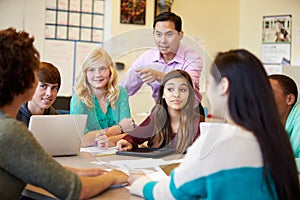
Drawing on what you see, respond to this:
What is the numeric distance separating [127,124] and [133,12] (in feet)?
7.75

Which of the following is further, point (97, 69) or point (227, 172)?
point (97, 69)

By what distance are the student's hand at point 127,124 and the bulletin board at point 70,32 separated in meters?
2.01

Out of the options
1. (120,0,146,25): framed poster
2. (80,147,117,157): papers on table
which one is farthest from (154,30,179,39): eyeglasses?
(120,0,146,25): framed poster

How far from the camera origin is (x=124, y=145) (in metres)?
1.94

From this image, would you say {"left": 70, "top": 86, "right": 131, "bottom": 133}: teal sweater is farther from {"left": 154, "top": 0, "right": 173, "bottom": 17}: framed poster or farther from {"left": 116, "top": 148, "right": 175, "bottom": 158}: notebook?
{"left": 154, "top": 0, "right": 173, "bottom": 17}: framed poster

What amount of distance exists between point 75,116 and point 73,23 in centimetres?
242

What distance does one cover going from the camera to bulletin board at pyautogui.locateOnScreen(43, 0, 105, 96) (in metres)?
3.95

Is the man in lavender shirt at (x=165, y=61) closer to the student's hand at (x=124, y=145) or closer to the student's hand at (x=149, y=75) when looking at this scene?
the student's hand at (x=149, y=75)

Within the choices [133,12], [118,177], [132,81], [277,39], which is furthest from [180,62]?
[277,39]

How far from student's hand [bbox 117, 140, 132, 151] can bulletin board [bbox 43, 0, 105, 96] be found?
6.77ft

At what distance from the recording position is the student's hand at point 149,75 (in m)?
1.79

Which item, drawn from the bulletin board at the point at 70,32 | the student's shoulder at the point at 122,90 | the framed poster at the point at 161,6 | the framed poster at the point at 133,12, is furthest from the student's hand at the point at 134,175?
the framed poster at the point at 161,6

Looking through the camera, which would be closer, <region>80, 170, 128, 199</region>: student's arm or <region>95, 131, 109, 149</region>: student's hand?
<region>80, 170, 128, 199</region>: student's arm

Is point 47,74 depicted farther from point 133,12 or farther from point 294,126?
point 133,12
